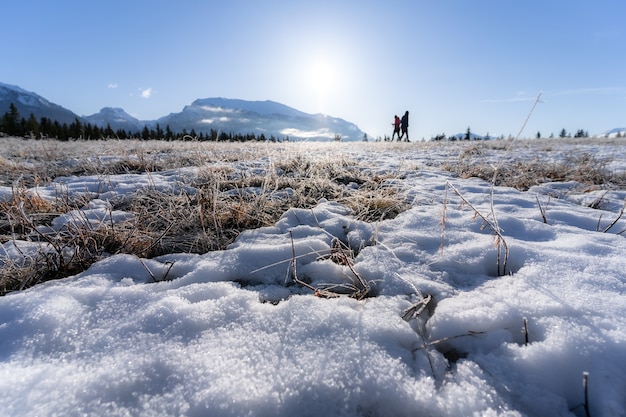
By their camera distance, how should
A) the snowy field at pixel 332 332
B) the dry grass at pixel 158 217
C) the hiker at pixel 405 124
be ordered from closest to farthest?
1. the snowy field at pixel 332 332
2. the dry grass at pixel 158 217
3. the hiker at pixel 405 124

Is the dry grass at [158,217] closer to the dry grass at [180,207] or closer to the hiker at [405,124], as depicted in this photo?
the dry grass at [180,207]

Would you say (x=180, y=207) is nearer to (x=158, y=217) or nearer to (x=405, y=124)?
(x=158, y=217)

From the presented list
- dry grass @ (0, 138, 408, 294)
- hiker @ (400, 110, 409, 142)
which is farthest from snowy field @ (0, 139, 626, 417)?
hiker @ (400, 110, 409, 142)

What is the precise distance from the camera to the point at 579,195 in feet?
10.1

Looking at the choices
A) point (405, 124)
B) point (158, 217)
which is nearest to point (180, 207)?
point (158, 217)

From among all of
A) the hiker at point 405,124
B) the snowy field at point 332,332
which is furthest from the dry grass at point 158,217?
the hiker at point 405,124

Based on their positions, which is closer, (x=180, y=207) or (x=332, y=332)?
(x=332, y=332)

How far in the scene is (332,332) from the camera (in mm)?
1116

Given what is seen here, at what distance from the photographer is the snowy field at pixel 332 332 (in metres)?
0.87

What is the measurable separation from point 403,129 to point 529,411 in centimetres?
2146

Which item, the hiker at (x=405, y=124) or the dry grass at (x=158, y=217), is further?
the hiker at (x=405, y=124)

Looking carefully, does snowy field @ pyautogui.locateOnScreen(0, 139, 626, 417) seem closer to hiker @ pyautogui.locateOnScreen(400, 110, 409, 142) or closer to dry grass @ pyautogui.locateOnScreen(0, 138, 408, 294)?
dry grass @ pyautogui.locateOnScreen(0, 138, 408, 294)

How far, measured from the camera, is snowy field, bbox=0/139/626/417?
87 centimetres

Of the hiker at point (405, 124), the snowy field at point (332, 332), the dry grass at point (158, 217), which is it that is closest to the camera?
the snowy field at point (332, 332)
